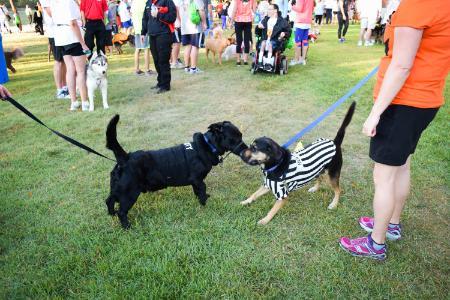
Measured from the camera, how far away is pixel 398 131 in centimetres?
199

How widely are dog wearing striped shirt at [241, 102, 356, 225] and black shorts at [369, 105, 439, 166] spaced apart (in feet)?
2.30

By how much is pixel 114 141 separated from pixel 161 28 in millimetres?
4501

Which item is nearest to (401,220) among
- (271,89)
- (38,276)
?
(38,276)

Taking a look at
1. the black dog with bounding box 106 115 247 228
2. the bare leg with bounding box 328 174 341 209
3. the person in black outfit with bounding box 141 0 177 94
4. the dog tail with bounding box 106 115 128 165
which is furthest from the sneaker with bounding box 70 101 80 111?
the bare leg with bounding box 328 174 341 209

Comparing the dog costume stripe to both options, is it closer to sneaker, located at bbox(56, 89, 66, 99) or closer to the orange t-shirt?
the orange t-shirt

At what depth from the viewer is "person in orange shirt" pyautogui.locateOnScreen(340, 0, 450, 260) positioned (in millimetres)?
1697

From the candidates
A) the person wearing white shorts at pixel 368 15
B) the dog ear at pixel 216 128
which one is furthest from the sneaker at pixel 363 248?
the person wearing white shorts at pixel 368 15

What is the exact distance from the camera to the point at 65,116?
5.71 m

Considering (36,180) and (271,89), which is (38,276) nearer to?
(36,180)

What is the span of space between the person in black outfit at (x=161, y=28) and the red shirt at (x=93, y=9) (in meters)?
1.01

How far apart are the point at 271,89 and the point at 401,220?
182 inches

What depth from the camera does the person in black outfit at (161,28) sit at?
6.32 metres

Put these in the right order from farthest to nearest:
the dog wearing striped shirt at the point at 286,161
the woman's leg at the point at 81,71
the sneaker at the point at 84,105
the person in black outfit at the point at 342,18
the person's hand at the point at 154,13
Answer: the person in black outfit at the point at 342,18
the person's hand at the point at 154,13
the sneaker at the point at 84,105
the woman's leg at the point at 81,71
the dog wearing striped shirt at the point at 286,161

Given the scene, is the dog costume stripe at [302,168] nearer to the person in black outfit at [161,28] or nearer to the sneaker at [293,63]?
the person in black outfit at [161,28]
